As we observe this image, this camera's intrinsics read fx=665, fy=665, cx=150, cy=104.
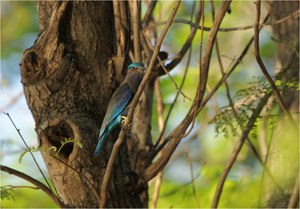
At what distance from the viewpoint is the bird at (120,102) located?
4117 millimetres

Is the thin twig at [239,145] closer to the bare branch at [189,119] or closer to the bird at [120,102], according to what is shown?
the bare branch at [189,119]

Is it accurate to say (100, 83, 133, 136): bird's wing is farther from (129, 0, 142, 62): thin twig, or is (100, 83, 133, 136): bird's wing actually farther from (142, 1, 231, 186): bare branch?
(142, 1, 231, 186): bare branch

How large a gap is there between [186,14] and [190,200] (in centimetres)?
260

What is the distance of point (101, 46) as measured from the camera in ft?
14.4

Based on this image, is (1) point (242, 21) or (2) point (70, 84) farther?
(1) point (242, 21)

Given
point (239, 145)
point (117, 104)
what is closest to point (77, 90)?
point (117, 104)

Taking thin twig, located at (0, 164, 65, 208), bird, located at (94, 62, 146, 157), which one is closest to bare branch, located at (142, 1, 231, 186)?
bird, located at (94, 62, 146, 157)

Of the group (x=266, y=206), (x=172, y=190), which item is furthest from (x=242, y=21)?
(x=266, y=206)

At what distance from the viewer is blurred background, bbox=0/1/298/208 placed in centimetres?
594

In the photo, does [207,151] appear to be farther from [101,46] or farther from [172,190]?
[101,46]

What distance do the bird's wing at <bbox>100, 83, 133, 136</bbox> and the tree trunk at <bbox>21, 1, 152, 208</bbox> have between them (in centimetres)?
5

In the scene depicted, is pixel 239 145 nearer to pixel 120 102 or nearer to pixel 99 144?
pixel 120 102

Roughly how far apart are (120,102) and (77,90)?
0.43m

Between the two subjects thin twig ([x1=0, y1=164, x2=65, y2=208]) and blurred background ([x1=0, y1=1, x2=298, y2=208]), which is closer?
thin twig ([x1=0, y1=164, x2=65, y2=208])
